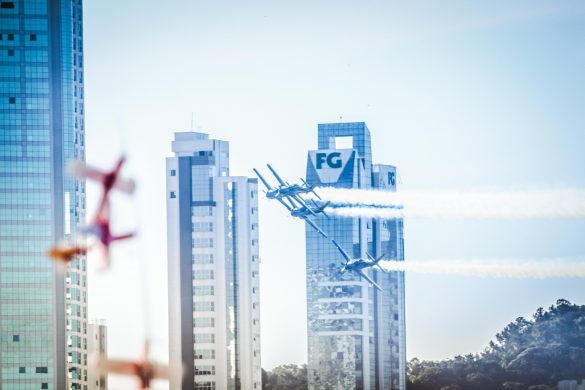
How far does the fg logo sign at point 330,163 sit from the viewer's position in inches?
3123

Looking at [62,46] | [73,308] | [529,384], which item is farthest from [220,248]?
[529,384]

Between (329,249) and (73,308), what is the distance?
14376 mm

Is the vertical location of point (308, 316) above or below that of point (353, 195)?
below

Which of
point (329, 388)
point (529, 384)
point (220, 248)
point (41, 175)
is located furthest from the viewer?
point (529, 384)

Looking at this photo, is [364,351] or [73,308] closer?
[73,308]

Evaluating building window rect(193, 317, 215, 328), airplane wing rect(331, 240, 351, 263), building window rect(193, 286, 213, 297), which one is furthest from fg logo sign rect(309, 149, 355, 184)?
building window rect(193, 317, 215, 328)

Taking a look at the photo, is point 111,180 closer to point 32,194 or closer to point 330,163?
point 32,194

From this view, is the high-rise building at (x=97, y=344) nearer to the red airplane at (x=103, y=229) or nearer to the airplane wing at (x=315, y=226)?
the airplane wing at (x=315, y=226)

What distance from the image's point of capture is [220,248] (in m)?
73.6

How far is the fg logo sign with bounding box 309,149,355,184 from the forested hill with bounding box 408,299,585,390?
1095 centimetres

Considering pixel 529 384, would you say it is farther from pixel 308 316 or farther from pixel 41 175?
pixel 41 175

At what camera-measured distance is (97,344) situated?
228 feet

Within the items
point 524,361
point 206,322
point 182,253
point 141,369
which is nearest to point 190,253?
point 182,253

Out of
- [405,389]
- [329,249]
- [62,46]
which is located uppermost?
[62,46]
